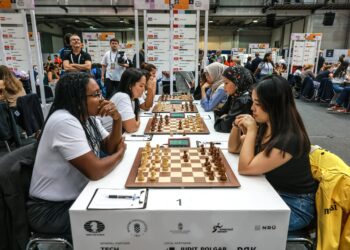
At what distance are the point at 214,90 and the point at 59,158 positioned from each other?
2.22 m

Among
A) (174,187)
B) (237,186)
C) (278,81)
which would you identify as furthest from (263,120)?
(174,187)

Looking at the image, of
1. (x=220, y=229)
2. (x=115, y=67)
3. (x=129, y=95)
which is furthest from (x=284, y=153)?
(x=115, y=67)

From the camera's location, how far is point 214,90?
10.5 ft

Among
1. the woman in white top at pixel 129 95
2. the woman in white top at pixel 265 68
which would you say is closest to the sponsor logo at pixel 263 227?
the woman in white top at pixel 129 95

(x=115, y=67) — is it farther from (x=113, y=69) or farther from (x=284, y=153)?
(x=284, y=153)

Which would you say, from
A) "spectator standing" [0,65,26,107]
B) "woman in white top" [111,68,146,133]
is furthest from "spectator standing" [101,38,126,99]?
"woman in white top" [111,68,146,133]

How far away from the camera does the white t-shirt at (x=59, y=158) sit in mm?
1248

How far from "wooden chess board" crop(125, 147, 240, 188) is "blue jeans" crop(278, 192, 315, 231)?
1.17 ft

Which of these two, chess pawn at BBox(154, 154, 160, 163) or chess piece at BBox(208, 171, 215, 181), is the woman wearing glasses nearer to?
chess pawn at BBox(154, 154, 160, 163)

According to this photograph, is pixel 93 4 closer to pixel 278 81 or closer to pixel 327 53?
pixel 327 53

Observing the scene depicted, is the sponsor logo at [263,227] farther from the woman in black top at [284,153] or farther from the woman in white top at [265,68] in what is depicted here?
the woman in white top at [265,68]

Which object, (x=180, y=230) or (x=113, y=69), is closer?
(x=180, y=230)

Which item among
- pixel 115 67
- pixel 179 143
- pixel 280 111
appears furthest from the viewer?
pixel 115 67

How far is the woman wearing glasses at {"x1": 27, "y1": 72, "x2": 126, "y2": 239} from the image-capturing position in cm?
126
